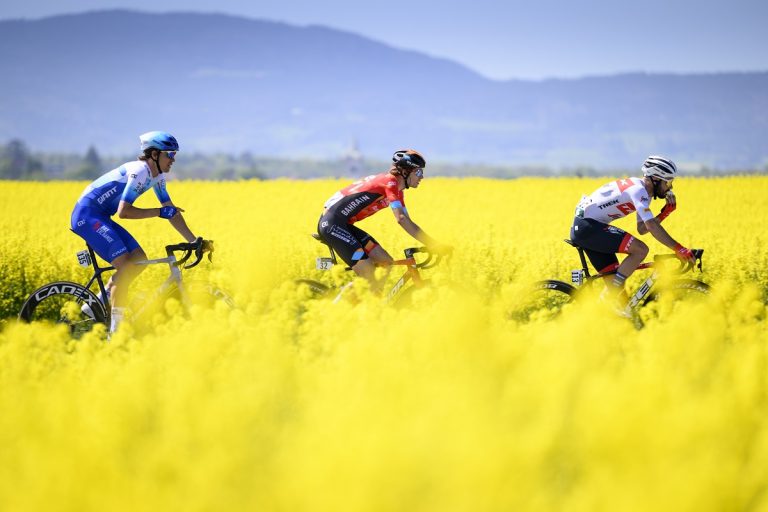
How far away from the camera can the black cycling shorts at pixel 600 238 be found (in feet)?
29.5

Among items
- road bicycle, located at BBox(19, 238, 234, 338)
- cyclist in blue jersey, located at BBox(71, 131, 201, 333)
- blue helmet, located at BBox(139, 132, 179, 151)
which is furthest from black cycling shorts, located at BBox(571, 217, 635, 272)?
blue helmet, located at BBox(139, 132, 179, 151)

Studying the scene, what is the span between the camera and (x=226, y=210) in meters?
26.8

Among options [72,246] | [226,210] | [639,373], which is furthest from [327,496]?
[226,210]

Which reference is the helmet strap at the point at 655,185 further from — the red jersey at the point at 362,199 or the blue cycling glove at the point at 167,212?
the blue cycling glove at the point at 167,212

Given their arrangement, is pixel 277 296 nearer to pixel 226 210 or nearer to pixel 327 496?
pixel 327 496

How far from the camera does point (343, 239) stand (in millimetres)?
8648

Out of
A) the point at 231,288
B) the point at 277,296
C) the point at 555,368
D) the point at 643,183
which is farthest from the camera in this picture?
the point at 231,288

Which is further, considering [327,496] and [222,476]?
[222,476]

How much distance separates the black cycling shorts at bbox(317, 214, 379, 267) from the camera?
866 cm

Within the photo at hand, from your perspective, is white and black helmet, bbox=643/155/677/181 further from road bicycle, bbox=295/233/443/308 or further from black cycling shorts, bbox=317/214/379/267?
black cycling shorts, bbox=317/214/379/267

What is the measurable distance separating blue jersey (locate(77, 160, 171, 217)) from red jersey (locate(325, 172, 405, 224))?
153cm

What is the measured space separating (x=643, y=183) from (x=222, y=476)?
6176 mm

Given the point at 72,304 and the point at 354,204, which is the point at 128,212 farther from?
the point at 354,204

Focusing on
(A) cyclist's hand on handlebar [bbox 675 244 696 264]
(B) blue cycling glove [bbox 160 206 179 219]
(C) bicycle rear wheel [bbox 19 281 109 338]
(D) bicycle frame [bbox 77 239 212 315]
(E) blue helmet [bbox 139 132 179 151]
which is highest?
(E) blue helmet [bbox 139 132 179 151]
